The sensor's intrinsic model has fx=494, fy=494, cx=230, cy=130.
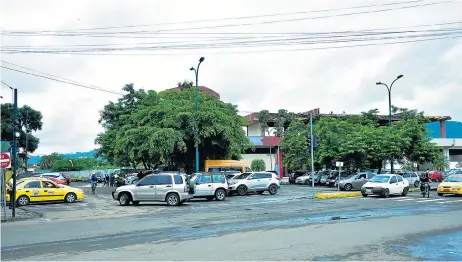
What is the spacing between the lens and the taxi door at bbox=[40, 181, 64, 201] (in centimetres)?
2802

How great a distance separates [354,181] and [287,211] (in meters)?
21.0

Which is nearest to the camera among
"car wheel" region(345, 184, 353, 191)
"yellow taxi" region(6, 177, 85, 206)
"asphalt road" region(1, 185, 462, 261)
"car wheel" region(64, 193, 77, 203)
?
"asphalt road" region(1, 185, 462, 261)

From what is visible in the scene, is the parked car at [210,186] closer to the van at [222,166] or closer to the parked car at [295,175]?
the van at [222,166]

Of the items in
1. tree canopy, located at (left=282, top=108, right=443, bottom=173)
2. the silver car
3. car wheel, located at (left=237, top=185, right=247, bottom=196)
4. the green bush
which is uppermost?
tree canopy, located at (left=282, top=108, right=443, bottom=173)

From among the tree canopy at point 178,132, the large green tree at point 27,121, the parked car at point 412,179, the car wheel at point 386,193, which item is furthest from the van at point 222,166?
the large green tree at point 27,121

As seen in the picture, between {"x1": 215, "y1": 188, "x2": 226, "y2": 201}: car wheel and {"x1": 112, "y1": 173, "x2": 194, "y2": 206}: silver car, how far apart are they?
3.96 meters

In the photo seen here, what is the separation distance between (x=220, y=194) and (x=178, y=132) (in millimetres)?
7945

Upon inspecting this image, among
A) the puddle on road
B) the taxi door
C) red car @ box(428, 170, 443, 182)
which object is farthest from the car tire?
red car @ box(428, 170, 443, 182)

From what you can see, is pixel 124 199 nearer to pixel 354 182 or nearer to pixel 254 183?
pixel 254 183

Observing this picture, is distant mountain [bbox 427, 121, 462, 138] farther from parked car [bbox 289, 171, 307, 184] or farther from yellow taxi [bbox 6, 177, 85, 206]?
yellow taxi [bbox 6, 177, 85, 206]

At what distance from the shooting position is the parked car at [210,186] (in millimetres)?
29016

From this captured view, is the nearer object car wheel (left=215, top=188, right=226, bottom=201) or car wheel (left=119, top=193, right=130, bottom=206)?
car wheel (left=119, top=193, right=130, bottom=206)

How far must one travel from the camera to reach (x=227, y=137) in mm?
36906

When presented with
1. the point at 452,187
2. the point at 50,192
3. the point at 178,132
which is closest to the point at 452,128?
the point at 452,187
